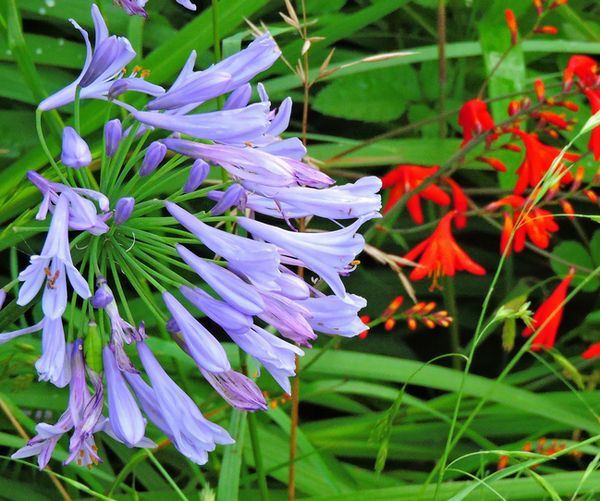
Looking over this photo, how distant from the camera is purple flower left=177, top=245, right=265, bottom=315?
811 mm

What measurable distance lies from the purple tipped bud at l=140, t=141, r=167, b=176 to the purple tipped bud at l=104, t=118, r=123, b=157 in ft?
0.10

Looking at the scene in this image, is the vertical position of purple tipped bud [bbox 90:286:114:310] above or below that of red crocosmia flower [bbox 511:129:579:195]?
A: above

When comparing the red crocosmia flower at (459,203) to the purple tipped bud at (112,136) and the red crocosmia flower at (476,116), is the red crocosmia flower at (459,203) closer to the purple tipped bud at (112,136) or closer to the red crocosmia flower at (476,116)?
the red crocosmia flower at (476,116)

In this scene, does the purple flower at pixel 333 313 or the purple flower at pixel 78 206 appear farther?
the purple flower at pixel 333 313

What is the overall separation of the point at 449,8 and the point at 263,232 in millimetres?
1724

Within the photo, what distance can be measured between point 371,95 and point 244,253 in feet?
4.16

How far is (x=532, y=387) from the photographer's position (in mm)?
1854

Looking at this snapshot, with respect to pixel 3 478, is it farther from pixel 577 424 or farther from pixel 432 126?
pixel 432 126

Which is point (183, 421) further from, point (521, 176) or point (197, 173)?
point (521, 176)

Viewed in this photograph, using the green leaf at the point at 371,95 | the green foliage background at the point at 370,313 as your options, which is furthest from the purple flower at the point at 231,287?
the green leaf at the point at 371,95

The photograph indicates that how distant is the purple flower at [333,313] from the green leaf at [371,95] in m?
1.09

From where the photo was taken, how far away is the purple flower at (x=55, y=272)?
762 mm

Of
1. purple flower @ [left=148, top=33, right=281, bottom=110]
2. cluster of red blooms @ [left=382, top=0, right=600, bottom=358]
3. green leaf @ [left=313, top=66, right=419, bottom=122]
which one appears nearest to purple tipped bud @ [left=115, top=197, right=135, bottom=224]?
purple flower @ [left=148, top=33, right=281, bottom=110]

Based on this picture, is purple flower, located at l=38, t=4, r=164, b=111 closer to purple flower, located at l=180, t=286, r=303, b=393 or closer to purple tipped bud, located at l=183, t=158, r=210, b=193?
purple tipped bud, located at l=183, t=158, r=210, b=193
